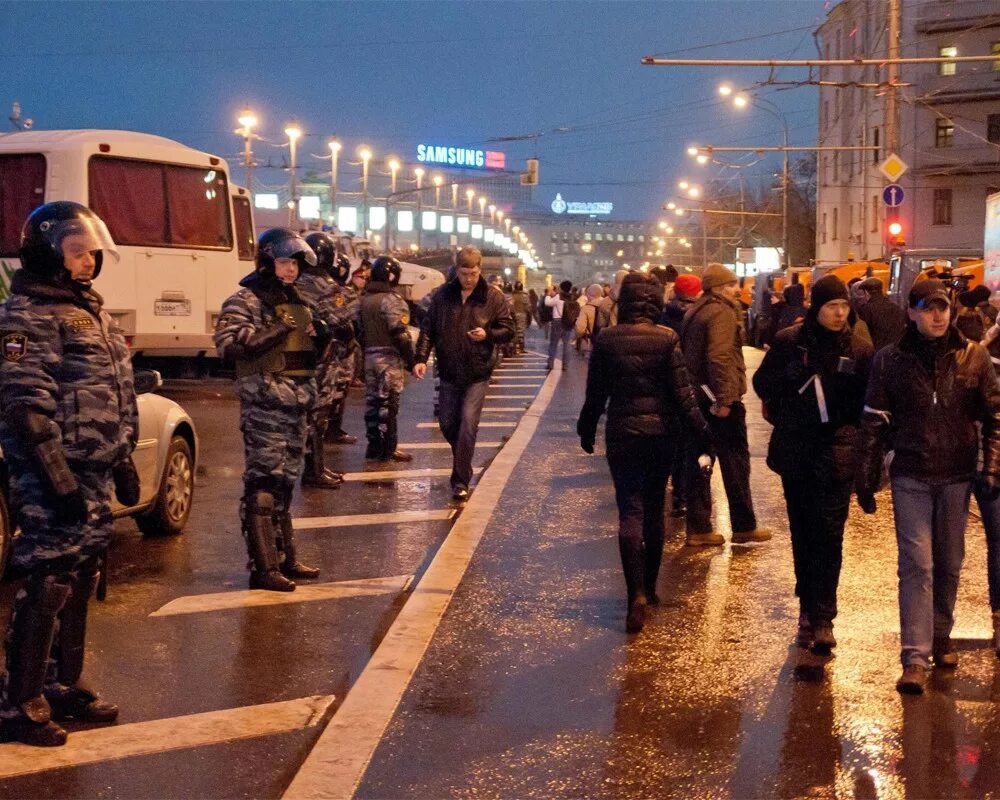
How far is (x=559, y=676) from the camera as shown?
257 inches

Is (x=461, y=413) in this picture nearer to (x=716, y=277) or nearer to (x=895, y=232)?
(x=716, y=277)

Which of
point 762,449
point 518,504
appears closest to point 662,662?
point 518,504

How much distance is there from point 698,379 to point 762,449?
6.19 metres

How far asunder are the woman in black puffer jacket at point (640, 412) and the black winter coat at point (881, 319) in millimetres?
4896

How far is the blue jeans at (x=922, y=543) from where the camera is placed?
20.8ft

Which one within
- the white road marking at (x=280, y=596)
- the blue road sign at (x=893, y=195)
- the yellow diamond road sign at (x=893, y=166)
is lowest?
the white road marking at (x=280, y=596)

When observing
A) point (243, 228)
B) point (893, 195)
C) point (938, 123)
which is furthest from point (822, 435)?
point (938, 123)

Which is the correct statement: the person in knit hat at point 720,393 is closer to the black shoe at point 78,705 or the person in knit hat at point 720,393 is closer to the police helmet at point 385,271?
the police helmet at point 385,271

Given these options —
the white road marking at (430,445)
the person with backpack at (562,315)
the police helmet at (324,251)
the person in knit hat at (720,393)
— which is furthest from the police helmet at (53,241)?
the person with backpack at (562,315)

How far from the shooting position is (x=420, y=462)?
14.2 m

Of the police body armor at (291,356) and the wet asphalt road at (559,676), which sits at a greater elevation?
the police body armor at (291,356)

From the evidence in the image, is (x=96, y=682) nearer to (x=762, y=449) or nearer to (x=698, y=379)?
(x=698, y=379)

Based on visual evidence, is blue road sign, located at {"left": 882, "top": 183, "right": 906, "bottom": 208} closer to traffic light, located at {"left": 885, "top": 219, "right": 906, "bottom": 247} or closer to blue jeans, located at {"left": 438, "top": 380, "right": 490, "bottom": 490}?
traffic light, located at {"left": 885, "top": 219, "right": 906, "bottom": 247}

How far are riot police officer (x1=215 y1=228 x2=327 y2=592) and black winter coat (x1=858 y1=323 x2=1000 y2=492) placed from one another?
3156 millimetres
